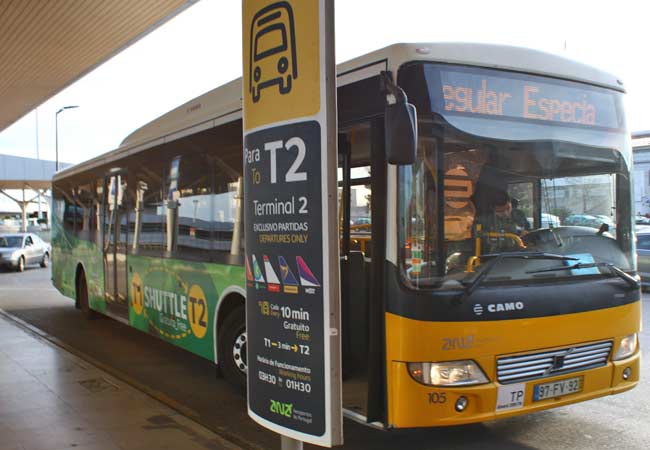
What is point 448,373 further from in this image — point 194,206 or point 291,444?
point 194,206

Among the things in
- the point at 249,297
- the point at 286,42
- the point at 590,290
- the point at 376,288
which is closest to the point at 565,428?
the point at 590,290

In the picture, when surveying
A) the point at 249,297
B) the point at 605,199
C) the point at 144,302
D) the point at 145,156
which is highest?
the point at 145,156

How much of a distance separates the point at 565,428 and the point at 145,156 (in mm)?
6377

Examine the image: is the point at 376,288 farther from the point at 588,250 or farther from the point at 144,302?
the point at 144,302

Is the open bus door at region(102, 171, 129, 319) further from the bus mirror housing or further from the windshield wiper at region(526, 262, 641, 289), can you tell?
the windshield wiper at region(526, 262, 641, 289)

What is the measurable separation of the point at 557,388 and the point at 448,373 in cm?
96

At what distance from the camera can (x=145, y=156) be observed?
9109 mm

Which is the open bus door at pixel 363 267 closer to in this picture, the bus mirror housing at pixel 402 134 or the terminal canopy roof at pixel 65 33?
the bus mirror housing at pixel 402 134

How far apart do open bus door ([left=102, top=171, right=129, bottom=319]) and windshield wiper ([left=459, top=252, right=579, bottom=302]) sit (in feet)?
21.7

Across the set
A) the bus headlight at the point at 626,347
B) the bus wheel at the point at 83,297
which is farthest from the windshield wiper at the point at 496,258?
the bus wheel at the point at 83,297

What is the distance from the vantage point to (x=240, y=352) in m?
6.78

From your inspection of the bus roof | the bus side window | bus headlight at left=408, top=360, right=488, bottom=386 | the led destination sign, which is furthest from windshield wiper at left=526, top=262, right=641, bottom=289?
the bus side window

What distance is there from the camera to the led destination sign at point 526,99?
179 inches

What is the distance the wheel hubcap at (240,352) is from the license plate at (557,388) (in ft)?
10.2
